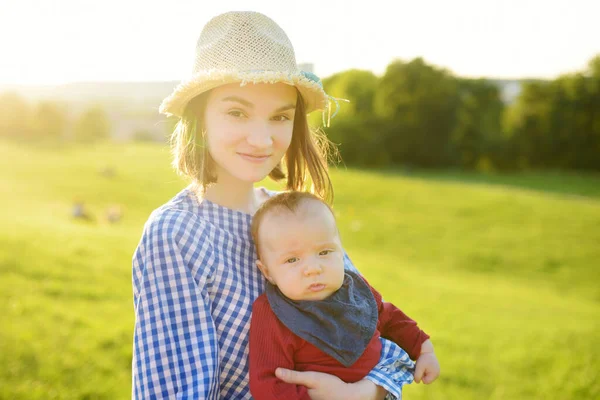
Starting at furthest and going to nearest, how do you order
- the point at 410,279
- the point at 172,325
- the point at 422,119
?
the point at 422,119, the point at 410,279, the point at 172,325

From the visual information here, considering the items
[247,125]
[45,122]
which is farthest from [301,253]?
[45,122]

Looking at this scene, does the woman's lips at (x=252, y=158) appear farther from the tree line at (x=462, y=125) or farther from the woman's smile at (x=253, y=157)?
the tree line at (x=462, y=125)

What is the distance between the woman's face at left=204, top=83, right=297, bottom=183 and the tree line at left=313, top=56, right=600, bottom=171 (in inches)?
1348

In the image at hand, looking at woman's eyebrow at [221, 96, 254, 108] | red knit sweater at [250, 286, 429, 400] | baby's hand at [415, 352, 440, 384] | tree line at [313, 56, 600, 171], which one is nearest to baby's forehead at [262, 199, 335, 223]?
red knit sweater at [250, 286, 429, 400]

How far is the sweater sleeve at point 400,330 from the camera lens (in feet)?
7.97

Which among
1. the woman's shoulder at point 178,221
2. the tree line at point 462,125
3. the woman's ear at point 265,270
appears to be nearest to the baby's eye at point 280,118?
the woman's shoulder at point 178,221

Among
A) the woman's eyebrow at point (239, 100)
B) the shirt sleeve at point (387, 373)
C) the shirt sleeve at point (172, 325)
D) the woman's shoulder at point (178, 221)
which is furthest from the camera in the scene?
the woman's eyebrow at point (239, 100)

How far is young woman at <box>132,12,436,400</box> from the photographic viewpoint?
72.9 inches

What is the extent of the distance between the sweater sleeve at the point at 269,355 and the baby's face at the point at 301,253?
137mm

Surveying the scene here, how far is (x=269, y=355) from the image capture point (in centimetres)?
194

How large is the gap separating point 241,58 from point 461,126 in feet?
125

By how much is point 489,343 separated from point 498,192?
16.8 meters

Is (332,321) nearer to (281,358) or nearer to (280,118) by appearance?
(281,358)

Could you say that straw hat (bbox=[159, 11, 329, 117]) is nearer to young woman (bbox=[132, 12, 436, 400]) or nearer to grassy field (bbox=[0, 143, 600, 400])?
young woman (bbox=[132, 12, 436, 400])
